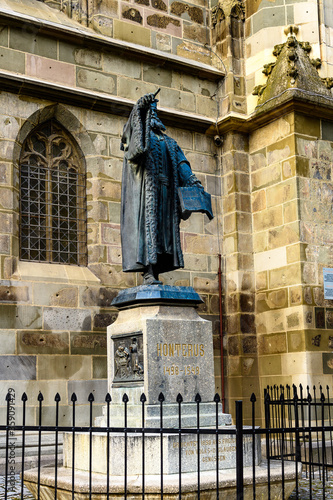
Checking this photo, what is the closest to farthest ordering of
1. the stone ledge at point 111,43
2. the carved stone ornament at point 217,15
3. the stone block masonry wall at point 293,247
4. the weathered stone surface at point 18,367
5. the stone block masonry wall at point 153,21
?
the weathered stone surface at point 18,367
the stone ledge at point 111,43
the stone block masonry wall at point 293,247
the stone block masonry wall at point 153,21
the carved stone ornament at point 217,15

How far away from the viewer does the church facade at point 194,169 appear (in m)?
9.95

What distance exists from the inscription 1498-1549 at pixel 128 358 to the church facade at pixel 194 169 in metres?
2.85

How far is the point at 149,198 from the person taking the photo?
7.05 metres

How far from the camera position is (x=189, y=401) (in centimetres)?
665

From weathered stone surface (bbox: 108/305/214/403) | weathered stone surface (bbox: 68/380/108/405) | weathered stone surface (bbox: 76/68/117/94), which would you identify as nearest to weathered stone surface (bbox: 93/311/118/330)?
weathered stone surface (bbox: 68/380/108/405)

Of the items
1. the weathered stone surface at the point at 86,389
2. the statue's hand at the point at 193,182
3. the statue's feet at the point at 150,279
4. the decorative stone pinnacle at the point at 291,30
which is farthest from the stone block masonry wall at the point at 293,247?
the statue's feet at the point at 150,279

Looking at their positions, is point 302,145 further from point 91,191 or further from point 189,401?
point 189,401

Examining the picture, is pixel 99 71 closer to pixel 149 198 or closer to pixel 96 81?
pixel 96 81

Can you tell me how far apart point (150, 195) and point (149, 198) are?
1.4 inches

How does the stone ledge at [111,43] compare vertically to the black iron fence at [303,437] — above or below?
above

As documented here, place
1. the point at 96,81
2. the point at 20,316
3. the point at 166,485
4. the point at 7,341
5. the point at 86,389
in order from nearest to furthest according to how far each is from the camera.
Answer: the point at 166,485, the point at 7,341, the point at 20,316, the point at 86,389, the point at 96,81

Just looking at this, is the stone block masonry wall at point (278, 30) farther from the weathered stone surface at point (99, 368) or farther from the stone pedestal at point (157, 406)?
the stone pedestal at point (157, 406)

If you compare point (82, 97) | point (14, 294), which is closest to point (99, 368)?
point (14, 294)

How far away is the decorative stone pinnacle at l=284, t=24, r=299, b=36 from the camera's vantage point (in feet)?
38.8
